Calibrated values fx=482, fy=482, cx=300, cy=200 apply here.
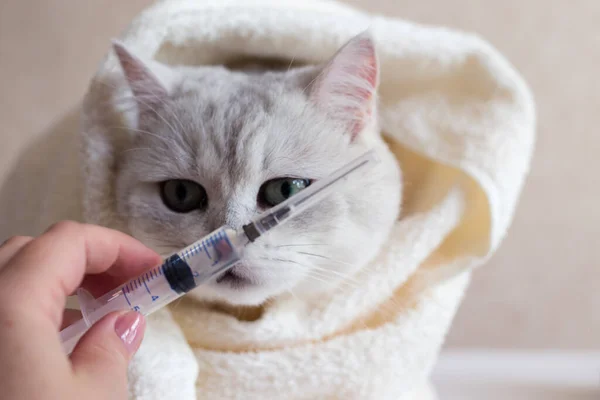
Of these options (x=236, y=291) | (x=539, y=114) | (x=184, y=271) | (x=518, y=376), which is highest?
(x=184, y=271)

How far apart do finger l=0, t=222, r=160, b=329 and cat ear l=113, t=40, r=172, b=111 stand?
240mm

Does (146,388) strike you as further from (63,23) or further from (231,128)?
(63,23)

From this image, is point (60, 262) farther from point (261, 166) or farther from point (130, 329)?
point (261, 166)

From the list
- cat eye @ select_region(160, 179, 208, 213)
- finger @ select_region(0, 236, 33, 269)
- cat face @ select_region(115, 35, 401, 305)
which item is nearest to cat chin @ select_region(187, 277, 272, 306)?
cat face @ select_region(115, 35, 401, 305)

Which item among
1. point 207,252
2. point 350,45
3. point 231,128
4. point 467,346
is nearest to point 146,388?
point 207,252

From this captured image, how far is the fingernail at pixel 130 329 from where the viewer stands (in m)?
0.46

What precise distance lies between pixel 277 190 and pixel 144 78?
0.24 m

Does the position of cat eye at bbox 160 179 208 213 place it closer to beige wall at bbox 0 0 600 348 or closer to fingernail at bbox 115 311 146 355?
fingernail at bbox 115 311 146 355

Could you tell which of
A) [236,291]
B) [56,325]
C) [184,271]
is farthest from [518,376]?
[56,325]

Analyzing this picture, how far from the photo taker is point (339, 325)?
72 cm

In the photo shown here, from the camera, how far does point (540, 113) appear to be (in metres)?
1.10

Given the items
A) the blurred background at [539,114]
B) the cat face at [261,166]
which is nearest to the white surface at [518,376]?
the blurred background at [539,114]

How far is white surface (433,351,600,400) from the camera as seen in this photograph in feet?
3.71

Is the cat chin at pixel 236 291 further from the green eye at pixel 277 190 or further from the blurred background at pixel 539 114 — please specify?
the blurred background at pixel 539 114
